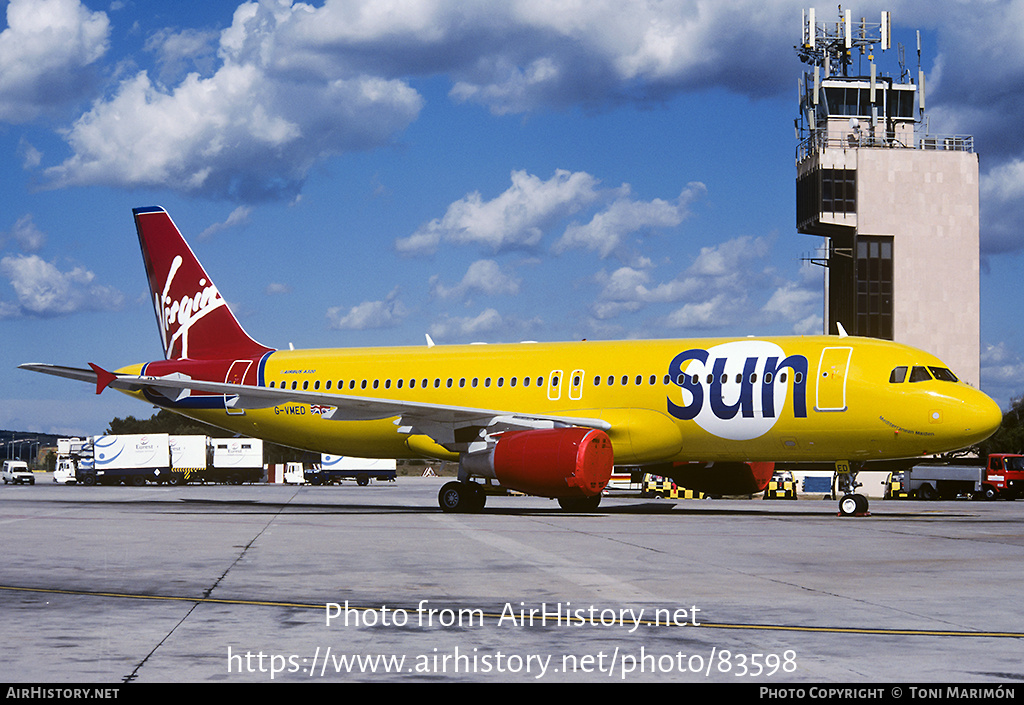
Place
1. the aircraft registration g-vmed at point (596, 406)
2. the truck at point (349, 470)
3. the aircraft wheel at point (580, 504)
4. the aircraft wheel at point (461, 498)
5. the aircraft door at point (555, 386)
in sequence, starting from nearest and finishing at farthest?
1. the aircraft registration g-vmed at point (596, 406)
2. the aircraft wheel at point (461, 498)
3. the aircraft door at point (555, 386)
4. the aircraft wheel at point (580, 504)
5. the truck at point (349, 470)

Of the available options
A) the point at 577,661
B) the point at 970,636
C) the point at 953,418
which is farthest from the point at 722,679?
the point at 953,418

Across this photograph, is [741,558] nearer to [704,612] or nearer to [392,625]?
[704,612]

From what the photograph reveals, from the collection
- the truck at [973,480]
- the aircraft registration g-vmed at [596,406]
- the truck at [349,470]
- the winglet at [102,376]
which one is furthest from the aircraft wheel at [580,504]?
the truck at [349,470]

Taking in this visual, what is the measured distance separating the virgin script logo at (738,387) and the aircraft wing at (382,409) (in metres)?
2.21

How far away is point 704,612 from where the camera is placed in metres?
9.59

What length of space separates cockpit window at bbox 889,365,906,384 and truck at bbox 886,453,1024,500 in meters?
31.2

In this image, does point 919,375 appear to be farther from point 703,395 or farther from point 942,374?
point 703,395

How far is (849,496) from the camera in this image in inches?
1040

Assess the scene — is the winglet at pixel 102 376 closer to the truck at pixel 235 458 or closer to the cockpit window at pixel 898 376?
the cockpit window at pixel 898 376

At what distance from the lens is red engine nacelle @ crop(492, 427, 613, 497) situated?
24.2 metres

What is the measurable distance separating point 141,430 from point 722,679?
15603cm

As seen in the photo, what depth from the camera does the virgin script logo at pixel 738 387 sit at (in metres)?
25.6

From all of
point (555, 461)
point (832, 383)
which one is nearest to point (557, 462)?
point (555, 461)

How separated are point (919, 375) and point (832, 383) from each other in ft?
6.27
